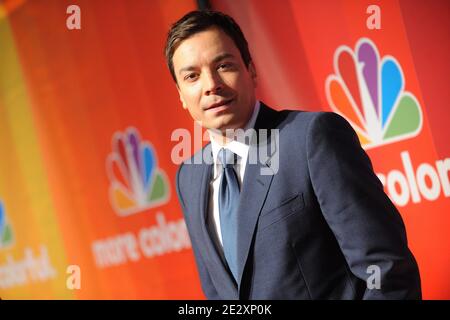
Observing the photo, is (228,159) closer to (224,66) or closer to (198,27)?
(224,66)

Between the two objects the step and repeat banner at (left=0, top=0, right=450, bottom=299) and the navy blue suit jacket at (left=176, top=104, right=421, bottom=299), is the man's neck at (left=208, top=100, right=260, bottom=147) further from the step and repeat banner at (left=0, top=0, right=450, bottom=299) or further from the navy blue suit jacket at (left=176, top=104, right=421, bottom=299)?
the step and repeat banner at (left=0, top=0, right=450, bottom=299)

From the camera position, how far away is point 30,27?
3793 millimetres

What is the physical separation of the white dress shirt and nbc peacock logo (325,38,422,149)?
89 cm

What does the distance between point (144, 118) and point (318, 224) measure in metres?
2.08

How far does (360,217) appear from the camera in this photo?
117cm

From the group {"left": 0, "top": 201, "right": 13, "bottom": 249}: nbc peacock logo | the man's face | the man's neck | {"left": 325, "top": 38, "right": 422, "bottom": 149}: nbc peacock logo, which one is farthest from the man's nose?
{"left": 0, "top": 201, "right": 13, "bottom": 249}: nbc peacock logo

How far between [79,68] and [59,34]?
30 centimetres

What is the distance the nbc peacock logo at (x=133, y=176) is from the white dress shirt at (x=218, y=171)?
166cm

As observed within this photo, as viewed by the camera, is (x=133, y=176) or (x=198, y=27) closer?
(x=198, y=27)

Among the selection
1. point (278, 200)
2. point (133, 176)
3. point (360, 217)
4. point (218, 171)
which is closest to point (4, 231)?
point (133, 176)

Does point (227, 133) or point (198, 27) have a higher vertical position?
point (198, 27)

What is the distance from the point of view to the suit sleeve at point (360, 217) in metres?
1.16
